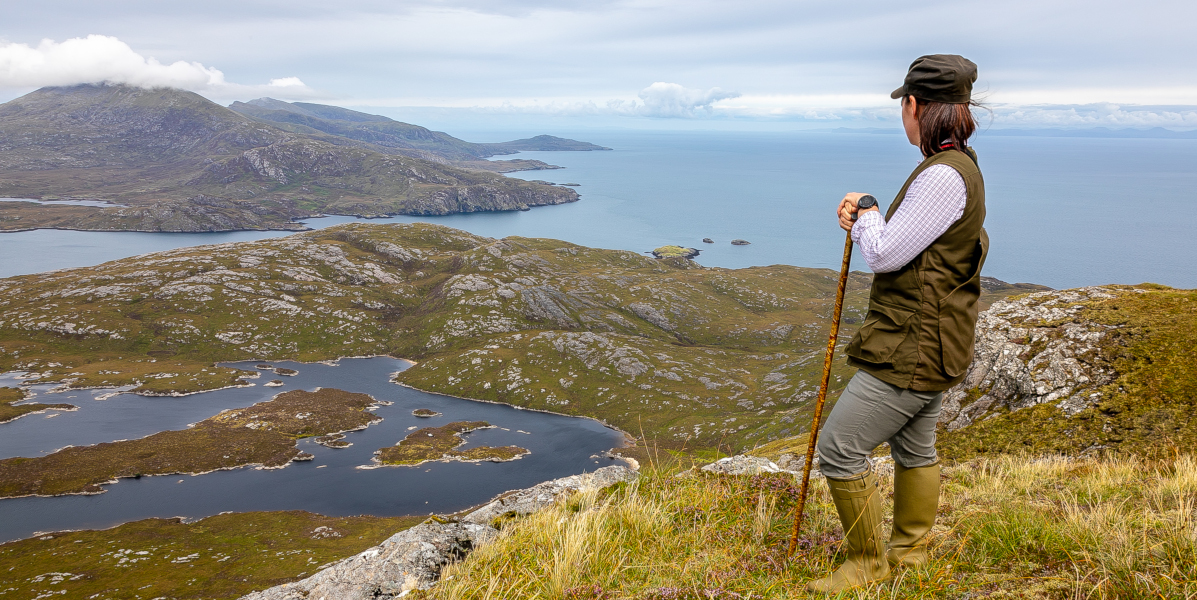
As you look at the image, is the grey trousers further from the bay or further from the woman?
the bay

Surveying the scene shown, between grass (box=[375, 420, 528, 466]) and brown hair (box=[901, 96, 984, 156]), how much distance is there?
10080 centimetres

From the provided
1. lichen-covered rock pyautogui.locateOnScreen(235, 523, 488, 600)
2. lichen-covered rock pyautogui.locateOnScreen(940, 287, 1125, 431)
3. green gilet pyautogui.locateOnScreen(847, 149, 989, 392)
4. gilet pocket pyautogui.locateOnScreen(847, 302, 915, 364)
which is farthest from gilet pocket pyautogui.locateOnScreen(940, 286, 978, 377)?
lichen-covered rock pyautogui.locateOnScreen(940, 287, 1125, 431)

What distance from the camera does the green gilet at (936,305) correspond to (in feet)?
15.6

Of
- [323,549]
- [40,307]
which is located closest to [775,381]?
[323,549]

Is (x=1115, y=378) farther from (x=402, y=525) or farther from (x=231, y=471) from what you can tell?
(x=231, y=471)

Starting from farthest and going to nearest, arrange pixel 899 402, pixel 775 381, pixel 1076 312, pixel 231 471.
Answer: pixel 775 381, pixel 231 471, pixel 1076 312, pixel 899 402

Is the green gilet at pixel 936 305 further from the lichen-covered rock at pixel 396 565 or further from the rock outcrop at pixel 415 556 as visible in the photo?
the lichen-covered rock at pixel 396 565

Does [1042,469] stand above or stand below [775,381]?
above

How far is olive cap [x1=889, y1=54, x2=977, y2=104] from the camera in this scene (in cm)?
486

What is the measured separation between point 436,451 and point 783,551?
10405 cm

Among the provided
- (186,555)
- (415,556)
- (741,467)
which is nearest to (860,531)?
(741,467)

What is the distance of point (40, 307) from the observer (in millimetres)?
154375

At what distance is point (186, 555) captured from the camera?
2657 inches

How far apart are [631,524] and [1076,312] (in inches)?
701
